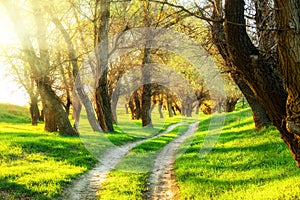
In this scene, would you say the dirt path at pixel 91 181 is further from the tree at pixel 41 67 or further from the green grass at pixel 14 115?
the green grass at pixel 14 115

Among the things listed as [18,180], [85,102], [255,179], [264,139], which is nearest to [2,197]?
[18,180]

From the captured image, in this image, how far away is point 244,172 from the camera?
404 inches

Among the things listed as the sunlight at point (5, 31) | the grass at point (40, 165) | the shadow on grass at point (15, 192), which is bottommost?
the shadow on grass at point (15, 192)

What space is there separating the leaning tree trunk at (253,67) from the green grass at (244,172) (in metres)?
1.97

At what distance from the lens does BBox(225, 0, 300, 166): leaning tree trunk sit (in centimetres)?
607

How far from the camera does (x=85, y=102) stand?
2586 cm

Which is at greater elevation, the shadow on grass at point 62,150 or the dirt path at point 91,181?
the shadow on grass at point 62,150

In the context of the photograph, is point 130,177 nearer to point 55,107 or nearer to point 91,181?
point 91,181

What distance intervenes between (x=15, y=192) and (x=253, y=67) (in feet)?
23.3

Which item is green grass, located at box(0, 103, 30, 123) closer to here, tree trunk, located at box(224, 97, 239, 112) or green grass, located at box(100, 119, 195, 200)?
tree trunk, located at box(224, 97, 239, 112)

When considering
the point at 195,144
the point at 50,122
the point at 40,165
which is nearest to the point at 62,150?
the point at 40,165

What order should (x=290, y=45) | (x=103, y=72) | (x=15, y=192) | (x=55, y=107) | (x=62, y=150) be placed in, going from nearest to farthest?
(x=290, y=45) < (x=15, y=192) < (x=62, y=150) < (x=55, y=107) < (x=103, y=72)

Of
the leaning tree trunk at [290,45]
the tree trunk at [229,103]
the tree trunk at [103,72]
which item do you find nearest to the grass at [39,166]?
the tree trunk at [103,72]

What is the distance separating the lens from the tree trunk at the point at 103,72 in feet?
77.6
